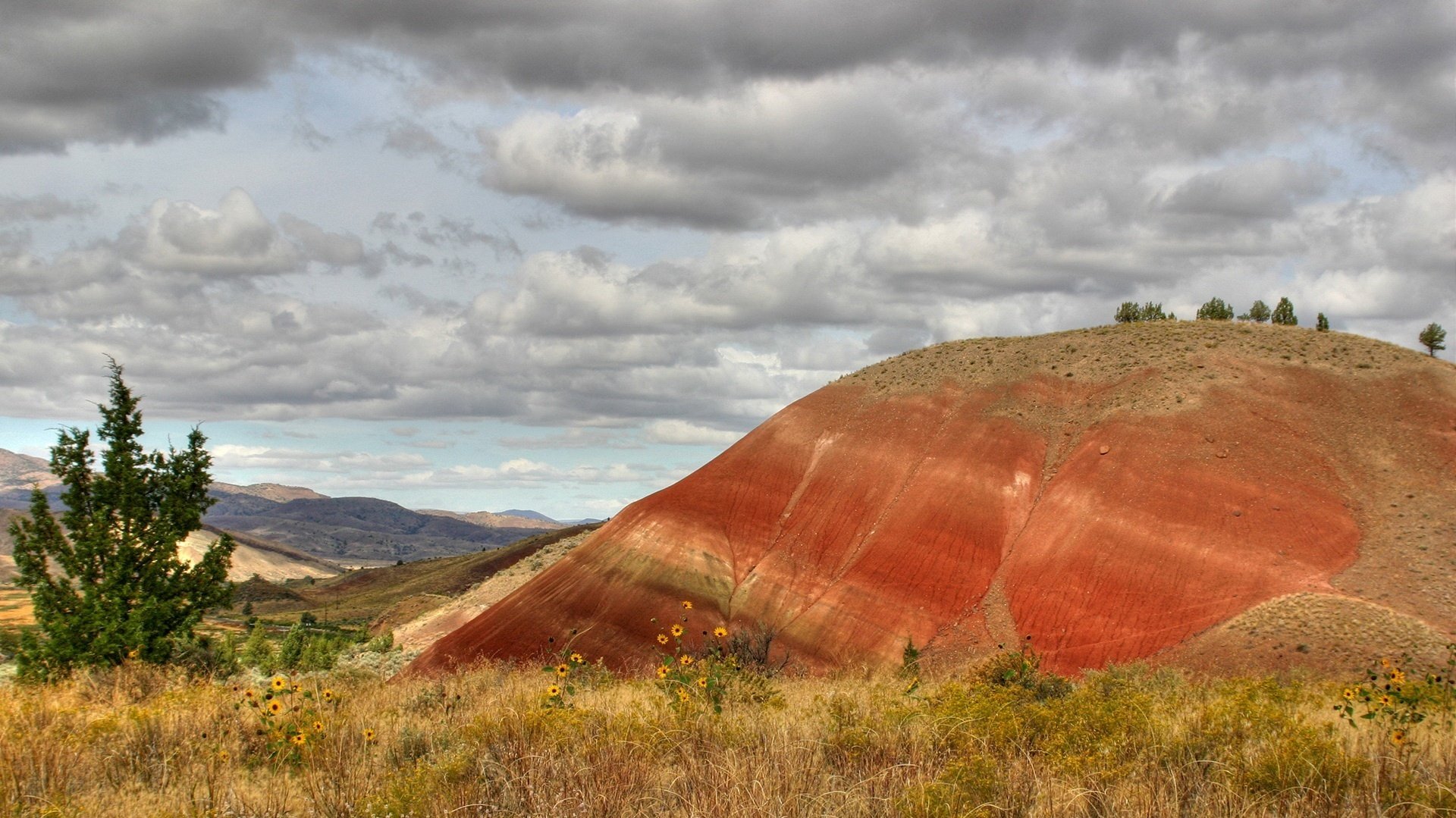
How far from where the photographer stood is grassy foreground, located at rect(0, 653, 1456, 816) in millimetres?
8984

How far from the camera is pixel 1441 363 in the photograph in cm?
5631

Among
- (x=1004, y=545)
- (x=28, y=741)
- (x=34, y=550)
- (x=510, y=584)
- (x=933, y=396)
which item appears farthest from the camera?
(x=510, y=584)

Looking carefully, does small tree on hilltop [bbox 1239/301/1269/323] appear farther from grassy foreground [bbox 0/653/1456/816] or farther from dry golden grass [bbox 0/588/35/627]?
dry golden grass [bbox 0/588/35/627]

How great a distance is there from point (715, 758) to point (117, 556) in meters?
20.5

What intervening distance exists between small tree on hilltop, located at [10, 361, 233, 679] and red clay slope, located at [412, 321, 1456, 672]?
924 inches

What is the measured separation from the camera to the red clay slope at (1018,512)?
4509 cm

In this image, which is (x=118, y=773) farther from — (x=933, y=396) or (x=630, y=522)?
(x=933, y=396)

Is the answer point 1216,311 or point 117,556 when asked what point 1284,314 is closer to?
point 1216,311

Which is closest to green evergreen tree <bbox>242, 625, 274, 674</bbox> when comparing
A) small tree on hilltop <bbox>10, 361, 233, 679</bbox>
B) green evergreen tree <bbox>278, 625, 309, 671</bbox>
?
green evergreen tree <bbox>278, 625, 309, 671</bbox>

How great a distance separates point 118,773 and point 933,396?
5312cm

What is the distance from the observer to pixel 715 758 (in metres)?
10.2

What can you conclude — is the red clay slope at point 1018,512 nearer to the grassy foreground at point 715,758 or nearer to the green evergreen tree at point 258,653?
the green evergreen tree at point 258,653

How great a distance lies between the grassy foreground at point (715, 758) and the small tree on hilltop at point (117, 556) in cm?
1074

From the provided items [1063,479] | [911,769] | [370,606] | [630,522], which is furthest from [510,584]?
[370,606]
